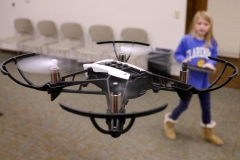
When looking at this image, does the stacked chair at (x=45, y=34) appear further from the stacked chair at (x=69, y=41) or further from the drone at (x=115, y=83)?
the drone at (x=115, y=83)

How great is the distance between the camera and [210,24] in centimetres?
236

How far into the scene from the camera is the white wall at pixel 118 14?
4.09m

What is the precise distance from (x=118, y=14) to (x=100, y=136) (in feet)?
7.70

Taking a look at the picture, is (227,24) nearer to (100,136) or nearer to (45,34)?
(100,136)

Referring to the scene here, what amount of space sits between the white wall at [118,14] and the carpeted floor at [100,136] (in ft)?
3.74

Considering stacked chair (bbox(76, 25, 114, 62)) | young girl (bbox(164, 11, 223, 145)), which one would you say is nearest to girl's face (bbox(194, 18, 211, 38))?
young girl (bbox(164, 11, 223, 145))

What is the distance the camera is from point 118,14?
452cm

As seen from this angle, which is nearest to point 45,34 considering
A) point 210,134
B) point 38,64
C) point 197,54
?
point 197,54

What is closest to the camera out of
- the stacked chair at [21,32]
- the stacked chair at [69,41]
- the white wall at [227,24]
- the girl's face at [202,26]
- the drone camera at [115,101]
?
the drone camera at [115,101]

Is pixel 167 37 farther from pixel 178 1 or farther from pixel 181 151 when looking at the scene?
pixel 181 151

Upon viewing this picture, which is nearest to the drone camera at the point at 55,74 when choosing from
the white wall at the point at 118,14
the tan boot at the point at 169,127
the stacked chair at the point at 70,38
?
the tan boot at the point at 169,127

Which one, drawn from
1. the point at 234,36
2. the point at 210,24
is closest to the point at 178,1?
the point at 234,36

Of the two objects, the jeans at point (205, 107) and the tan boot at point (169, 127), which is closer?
the jeans at point (205, 107)

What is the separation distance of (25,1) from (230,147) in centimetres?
450
